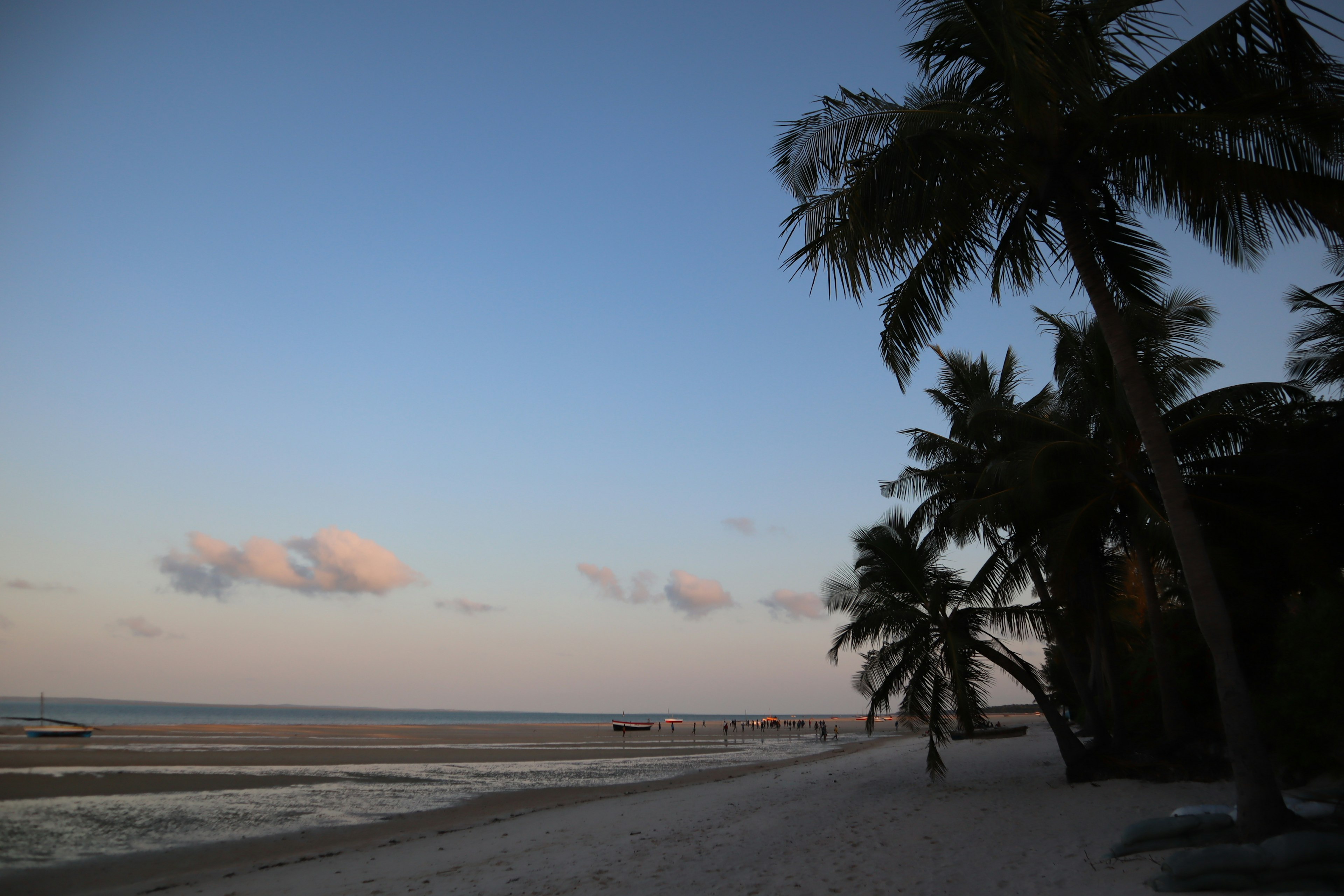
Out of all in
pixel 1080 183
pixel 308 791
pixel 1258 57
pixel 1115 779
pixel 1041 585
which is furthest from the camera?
pixel 308 791

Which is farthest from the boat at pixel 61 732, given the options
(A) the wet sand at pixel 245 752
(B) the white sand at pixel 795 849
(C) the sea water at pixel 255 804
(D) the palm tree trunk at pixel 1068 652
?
(D) the palm tree trunk at pixel 1068 652

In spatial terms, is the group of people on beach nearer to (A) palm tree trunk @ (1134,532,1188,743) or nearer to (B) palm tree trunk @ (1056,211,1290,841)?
(A) palm tree trunk @ (1134,532,1188,743)

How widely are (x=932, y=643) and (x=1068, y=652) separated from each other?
9.57 ft

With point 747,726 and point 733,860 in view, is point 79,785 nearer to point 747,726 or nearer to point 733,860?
point 733,860

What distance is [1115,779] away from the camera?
12.2 m

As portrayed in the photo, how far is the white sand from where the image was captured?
7.26 metres

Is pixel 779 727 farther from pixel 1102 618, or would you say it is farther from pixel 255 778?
pixel 1102 618

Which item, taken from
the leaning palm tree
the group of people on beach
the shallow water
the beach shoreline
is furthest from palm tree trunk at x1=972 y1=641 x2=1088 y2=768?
the group of people on beach

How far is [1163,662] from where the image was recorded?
1273cm

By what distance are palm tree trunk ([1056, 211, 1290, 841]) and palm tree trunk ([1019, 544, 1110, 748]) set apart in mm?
6434

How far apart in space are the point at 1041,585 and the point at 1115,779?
388cm

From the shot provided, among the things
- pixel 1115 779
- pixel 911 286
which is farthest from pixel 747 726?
pixel 911 286

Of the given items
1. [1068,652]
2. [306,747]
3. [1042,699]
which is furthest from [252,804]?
[306,747]

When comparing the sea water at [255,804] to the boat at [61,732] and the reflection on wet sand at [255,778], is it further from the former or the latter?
the boat at [61,732]
